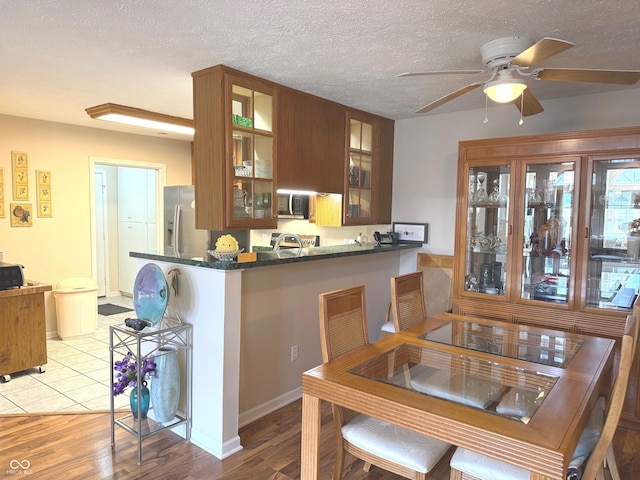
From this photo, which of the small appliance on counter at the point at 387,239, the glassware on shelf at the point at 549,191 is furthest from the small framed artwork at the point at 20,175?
the glassware on shelf at the point at 549,191

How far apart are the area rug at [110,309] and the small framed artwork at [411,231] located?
3943 millimetres

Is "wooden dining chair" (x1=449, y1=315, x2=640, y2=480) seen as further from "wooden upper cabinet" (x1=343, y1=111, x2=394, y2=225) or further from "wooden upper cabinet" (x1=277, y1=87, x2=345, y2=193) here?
"wooden upper cabinet" (x1=343, y1=111, x2=394, y2=225)

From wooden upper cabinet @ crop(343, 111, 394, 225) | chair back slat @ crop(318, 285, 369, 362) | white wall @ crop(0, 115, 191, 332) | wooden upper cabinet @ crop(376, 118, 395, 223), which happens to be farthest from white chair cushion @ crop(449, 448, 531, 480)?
white wall @ crop(0, 115, 191, 332)

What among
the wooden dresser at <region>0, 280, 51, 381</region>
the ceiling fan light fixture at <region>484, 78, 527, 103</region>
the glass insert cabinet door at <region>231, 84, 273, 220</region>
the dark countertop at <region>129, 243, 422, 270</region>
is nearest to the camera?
the ceiling fan light fixture at <region>484, 78, 527, 103</region>

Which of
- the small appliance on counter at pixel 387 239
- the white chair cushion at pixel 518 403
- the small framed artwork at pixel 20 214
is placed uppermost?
the small framed artwork at pixel 20 214

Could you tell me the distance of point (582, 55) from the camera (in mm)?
2564

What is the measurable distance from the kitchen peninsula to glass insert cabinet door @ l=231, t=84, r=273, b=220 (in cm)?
50

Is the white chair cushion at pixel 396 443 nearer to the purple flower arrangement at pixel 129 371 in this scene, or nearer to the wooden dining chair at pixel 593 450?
the wooden dining chair at pixel 593 450

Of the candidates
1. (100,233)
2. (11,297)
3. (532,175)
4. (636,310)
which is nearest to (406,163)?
(532,175)

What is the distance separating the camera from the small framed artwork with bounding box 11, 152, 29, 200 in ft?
14.7

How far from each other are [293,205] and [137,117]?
1822mm

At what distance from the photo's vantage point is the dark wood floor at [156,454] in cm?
241

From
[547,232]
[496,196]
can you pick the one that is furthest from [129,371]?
[547,232]

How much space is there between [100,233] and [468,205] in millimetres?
5826
